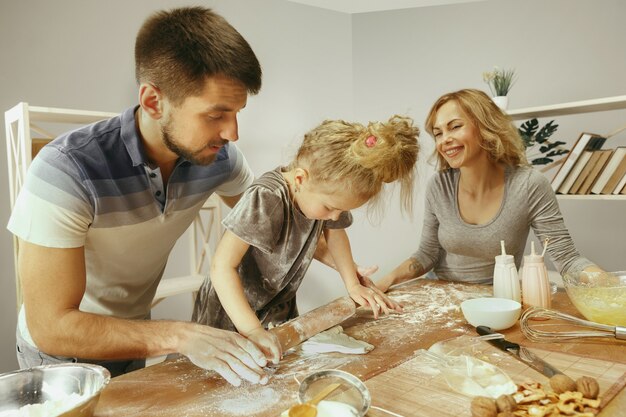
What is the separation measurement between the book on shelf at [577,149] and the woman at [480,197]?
0.66m

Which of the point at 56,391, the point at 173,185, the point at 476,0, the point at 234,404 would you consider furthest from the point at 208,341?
the point at 476,0

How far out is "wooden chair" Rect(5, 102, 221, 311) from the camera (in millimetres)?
1857

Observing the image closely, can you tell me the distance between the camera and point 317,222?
143 cm

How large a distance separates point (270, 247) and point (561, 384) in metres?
0.77

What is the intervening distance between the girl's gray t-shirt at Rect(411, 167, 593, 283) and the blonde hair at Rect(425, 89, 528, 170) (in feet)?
0.25

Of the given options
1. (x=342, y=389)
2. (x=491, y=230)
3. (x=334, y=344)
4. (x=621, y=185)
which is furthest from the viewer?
(x=621, y=185)

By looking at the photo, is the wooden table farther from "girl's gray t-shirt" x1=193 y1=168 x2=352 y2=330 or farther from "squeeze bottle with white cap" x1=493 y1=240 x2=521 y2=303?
"girl's gray t-shirt" x1=193 y1=168 x2=352 y2=330

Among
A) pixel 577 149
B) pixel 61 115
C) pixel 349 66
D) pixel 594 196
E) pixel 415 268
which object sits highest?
pixel 349 66

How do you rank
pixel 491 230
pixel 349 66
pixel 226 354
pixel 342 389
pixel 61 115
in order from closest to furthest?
pixel 342 389, pixel 226 354, pixel 491 230, pixel 61 115, pixel 349 66

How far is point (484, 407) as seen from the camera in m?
0.71

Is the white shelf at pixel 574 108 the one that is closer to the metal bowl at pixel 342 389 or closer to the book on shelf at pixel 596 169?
the book on shelf at pixel 596 169

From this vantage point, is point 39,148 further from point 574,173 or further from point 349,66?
point 574,173

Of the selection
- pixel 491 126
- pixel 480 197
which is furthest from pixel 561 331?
pixel 491 126

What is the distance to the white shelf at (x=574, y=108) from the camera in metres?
2.27
